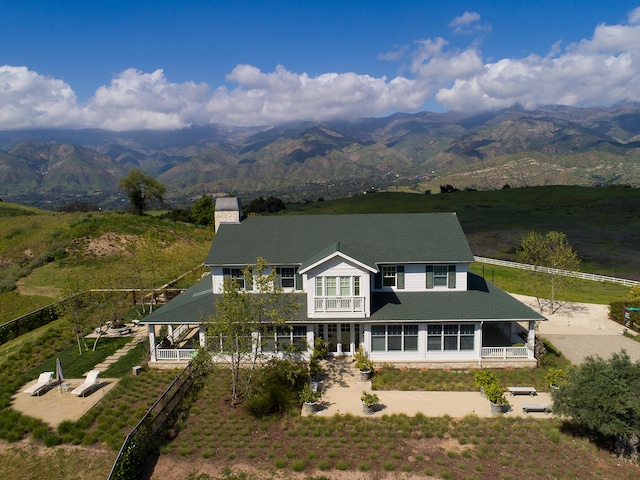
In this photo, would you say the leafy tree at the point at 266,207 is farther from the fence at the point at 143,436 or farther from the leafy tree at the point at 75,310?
the fence at the point at 143,436

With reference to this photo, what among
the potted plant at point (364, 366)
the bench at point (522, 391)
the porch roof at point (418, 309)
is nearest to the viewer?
the bench at point (522, 391)

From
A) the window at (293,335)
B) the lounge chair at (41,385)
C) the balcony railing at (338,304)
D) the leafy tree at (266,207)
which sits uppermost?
the leafy tree at (266,207)

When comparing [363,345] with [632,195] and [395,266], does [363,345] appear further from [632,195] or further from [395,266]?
[632,195]

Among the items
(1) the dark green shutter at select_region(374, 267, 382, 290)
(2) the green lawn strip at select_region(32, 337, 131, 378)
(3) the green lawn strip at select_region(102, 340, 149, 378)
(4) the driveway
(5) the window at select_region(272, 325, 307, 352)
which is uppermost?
(1) the dark green shutter at select_region(374, 267, 382, 290)

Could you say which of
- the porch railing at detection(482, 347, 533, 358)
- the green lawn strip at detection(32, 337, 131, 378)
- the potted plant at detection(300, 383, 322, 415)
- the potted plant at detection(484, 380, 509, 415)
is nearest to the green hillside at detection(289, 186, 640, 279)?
the porch railing at detection(482, 347, 533, 358)

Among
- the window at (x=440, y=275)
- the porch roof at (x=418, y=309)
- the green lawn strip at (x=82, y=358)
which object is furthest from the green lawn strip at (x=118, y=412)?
the window at (x=440, y=275)

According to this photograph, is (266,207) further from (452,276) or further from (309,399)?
(309,399)

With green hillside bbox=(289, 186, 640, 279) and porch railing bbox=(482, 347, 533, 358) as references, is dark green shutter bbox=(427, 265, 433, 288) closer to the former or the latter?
porch railing bbox=(482, 347, 533, 358)
